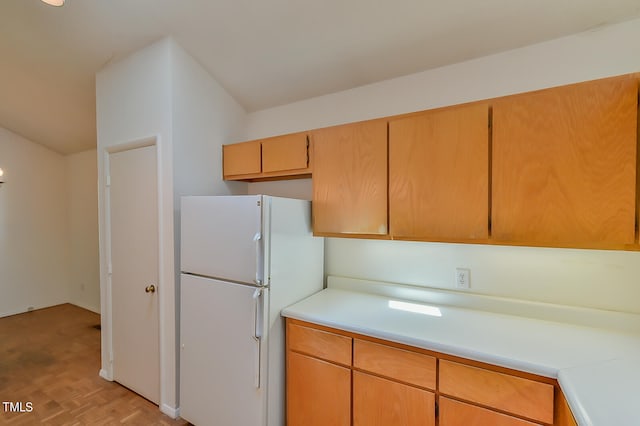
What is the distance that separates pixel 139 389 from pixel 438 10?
3.46 m

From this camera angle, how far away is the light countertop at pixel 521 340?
908 millimetres

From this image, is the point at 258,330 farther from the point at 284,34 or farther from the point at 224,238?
the point at 284,34

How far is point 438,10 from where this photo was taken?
58.9 inches

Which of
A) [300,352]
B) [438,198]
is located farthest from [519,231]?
[300,352]

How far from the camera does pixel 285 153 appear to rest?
6.68 feet

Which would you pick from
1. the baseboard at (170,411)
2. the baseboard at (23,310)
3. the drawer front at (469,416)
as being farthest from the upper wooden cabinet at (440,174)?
the baseboard at (23,310)

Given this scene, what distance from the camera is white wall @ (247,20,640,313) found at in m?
1.41

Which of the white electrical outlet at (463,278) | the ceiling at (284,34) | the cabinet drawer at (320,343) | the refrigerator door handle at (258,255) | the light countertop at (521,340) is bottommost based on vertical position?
the cabinet drawer at (320,343)

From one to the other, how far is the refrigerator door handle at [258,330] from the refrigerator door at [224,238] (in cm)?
8

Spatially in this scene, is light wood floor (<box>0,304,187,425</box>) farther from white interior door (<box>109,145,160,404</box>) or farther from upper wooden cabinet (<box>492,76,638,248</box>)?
upper wooden cabinet (<box>492,76,638,248</box>)

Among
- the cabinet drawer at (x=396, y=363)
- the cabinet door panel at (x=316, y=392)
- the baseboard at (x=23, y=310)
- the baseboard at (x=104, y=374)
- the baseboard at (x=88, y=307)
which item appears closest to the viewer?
the cabinet drawer at (x=396, y=363)

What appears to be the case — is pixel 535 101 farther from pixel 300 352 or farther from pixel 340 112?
pixel 300 352

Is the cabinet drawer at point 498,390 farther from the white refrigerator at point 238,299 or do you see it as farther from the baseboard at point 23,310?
the baseboard at point 23,310

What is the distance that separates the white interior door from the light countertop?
4.20 feet
